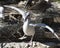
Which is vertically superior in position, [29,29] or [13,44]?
[29,29]

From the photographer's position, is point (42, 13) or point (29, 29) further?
point (42, 13)

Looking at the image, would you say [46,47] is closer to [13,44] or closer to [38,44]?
[38,44]

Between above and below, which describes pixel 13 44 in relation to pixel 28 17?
below

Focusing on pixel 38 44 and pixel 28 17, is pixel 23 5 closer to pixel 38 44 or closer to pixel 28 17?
pixel 38 44

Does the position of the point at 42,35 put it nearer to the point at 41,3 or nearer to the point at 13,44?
the point at 13,44

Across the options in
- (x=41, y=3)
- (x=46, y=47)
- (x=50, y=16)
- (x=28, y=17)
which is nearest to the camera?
(x=28, y=17)

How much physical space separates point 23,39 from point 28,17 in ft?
1.71

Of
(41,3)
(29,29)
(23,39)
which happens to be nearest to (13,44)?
(23,39)

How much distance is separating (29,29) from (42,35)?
1.31ft

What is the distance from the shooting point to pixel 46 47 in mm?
3809

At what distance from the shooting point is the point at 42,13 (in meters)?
4.28

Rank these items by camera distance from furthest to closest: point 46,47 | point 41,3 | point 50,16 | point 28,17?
point 41,3, point 50,16, point 46,47, point 28,17

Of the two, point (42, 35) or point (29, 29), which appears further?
point (42, 35)

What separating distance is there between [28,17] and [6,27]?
0.52 meters
